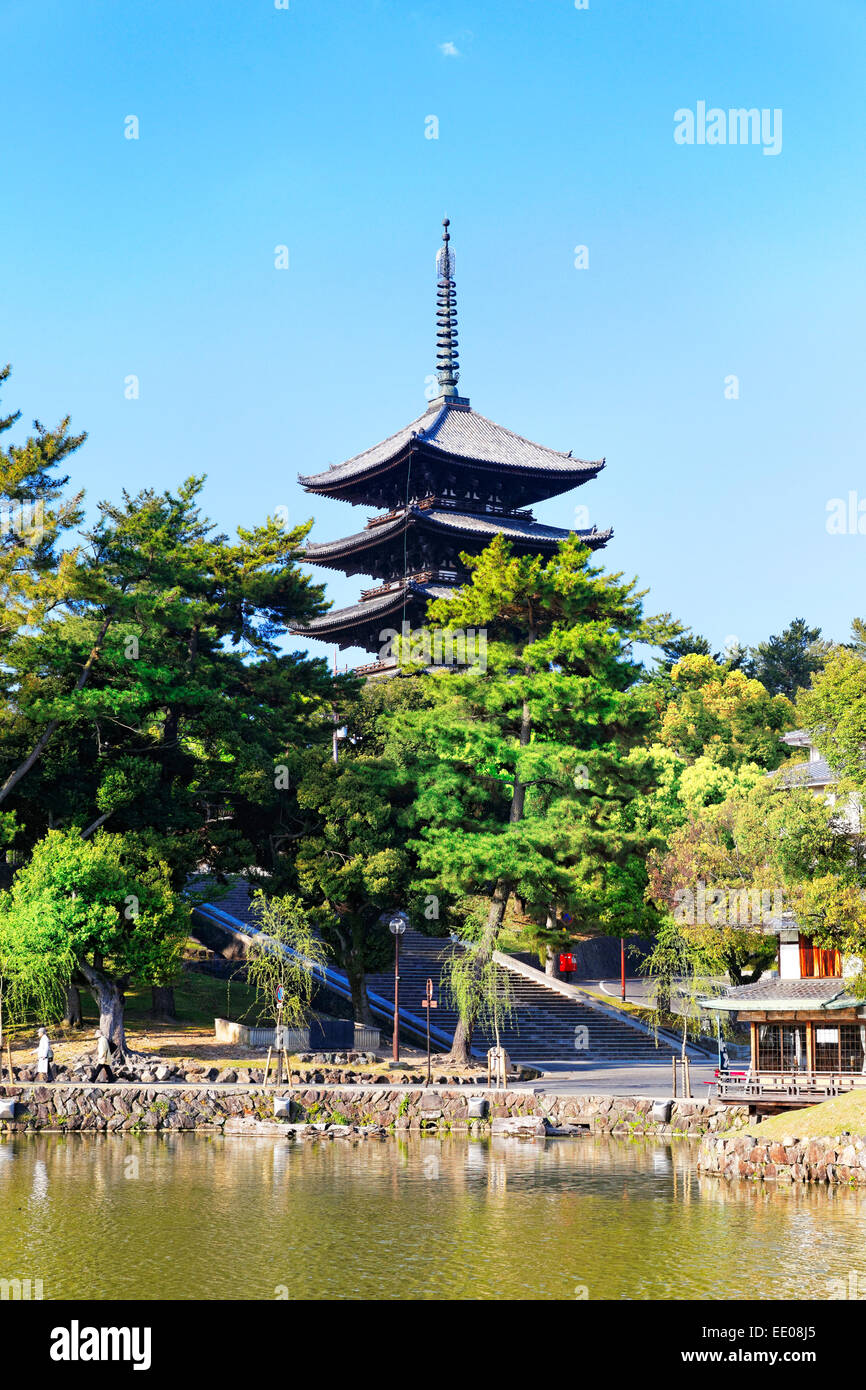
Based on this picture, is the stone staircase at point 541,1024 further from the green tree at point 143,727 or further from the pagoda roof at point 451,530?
the pagoda roof at point 451,530

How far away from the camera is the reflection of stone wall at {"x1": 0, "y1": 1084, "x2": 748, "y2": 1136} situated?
34469mm

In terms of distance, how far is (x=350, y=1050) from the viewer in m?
42.5

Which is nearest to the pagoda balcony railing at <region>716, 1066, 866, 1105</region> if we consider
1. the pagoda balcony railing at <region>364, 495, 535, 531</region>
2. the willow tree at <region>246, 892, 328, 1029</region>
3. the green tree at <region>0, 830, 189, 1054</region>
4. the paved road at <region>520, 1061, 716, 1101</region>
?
the paved road at <region>520, 1061, 716, 1101</region>

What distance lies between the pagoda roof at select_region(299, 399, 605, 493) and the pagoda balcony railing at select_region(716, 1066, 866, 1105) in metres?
45.0

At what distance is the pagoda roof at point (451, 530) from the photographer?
72.3 meters

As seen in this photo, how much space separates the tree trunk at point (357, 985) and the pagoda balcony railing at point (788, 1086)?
14580 millimetres

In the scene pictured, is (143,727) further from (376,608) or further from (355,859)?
(376,608)

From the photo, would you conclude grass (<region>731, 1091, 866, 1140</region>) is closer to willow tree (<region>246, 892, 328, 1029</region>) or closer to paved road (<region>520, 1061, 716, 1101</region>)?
paved road (<region>520, 1061, 716, 1101</region>)

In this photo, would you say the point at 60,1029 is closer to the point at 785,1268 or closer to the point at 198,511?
the point at 198,511

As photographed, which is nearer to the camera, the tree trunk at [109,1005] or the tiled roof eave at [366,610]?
the tree trunk at [109,1005]

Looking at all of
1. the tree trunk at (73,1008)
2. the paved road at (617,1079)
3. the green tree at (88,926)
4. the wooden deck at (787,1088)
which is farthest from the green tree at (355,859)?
the wooden deck at (787,1088)

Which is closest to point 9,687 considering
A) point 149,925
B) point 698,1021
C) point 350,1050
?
point 149,925

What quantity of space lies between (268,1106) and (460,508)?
4781 centimetres

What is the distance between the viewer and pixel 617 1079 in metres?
40.2
